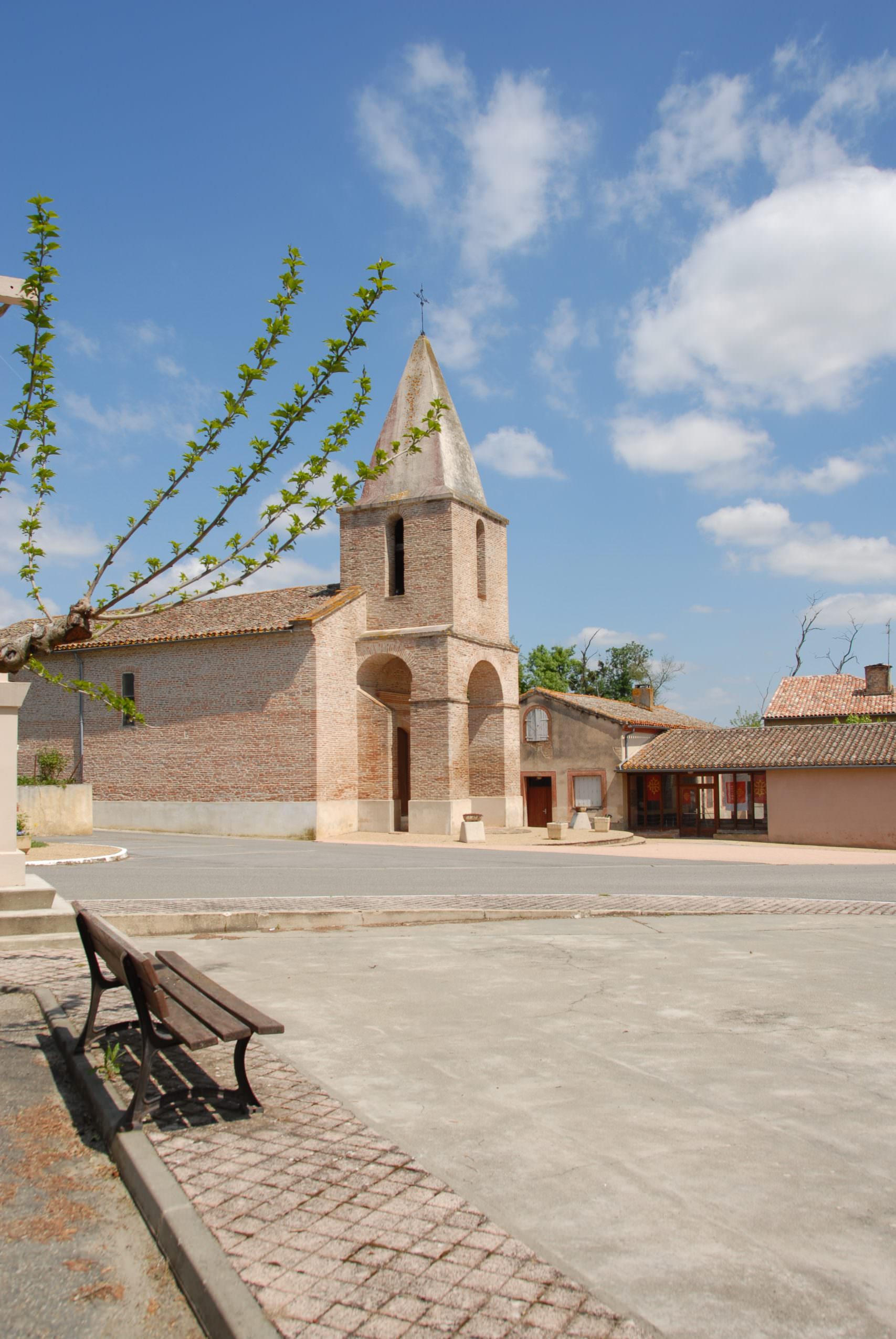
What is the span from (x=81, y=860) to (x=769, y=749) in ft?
73.0

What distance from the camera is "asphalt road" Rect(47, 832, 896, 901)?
14.6 m

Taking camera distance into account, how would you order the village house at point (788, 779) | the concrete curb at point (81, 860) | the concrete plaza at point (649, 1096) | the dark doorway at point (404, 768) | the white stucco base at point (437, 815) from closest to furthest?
the concrete plaza at point (649, 1096) → the concrete curb at point (81, 860) → the village house at point (788, 779) → the white stucco base at point (437, 815) → the dark doorway at point (404, 768)

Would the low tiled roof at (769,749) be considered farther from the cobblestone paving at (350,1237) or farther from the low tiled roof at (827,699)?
the cobblestone paving at (350,1237)

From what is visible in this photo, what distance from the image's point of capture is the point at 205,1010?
Result: 4930mm

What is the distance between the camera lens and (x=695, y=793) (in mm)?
37500

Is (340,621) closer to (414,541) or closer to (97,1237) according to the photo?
(414,541)

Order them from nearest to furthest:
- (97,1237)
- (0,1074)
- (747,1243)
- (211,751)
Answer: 1. (747,1243)
2. (97,1237)
3. (0,1074)
4. (211,751)

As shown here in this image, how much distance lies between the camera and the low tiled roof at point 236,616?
31.3m

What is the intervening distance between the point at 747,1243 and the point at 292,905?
9011 mm

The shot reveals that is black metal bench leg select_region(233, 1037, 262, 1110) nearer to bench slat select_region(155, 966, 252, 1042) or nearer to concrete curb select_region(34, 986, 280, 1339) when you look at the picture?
bench slat select_region(155, 966, 252, 1042)

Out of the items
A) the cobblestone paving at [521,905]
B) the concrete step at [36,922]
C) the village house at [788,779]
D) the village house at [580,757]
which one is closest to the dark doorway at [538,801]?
the village house at [580,757]

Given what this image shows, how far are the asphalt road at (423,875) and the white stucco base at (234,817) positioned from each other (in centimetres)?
379

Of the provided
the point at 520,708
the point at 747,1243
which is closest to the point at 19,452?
the point at 747,1243

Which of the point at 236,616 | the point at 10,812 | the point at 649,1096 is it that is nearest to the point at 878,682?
the point at 236,616
